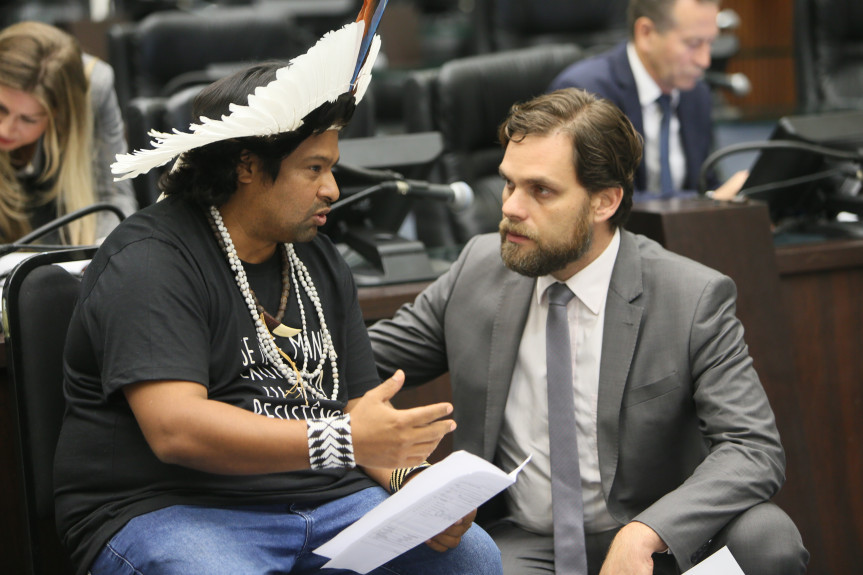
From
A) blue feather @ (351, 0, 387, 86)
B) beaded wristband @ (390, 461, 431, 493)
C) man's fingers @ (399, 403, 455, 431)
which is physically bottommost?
beaded wristband @ (390, 461, 431, 493)

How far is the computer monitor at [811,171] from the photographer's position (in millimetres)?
2537

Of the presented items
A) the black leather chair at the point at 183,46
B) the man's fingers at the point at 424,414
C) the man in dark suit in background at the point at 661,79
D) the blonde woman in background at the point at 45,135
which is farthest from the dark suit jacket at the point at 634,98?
the man's fingers at the point at 424,414

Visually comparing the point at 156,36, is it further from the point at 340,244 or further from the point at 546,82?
the point at 340,244

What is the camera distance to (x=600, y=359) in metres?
1.83

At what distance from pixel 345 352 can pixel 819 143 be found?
1.44 metres

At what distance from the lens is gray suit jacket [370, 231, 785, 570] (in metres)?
1.68

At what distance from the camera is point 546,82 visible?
10.9ft

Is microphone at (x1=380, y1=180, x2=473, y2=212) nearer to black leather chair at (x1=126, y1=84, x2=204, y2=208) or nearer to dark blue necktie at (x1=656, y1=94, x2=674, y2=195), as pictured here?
black leather chair at (x1=126, y1=84, x2=204, y2=208)

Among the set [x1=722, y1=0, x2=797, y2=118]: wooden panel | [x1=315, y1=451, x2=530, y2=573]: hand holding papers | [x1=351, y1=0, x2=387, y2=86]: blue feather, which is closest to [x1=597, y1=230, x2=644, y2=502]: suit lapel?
[x1=315, y1=451, x2=530, y2=573]: hand holding papers

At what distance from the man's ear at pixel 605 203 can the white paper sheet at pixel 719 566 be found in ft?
1.94

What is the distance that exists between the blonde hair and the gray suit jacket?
93 centimetres

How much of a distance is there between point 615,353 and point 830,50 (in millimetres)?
3457

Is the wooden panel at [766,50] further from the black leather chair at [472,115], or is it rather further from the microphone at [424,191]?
the microphone at [424,191]

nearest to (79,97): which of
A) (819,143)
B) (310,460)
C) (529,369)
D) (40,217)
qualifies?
(40,217)
